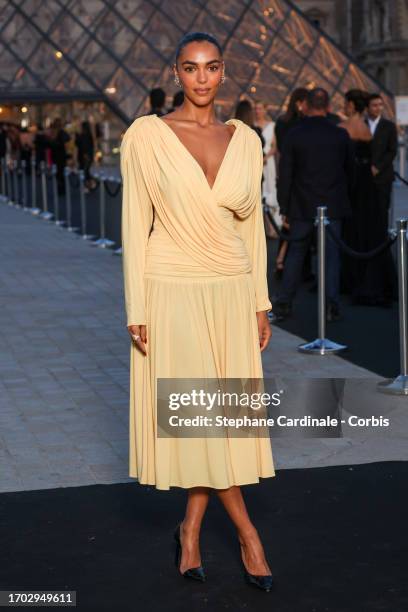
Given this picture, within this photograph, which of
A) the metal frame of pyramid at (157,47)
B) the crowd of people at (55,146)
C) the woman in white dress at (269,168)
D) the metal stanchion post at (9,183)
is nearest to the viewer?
the woman in white dress at (269,168)

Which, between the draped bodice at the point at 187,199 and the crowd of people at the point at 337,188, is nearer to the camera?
the draped bodice at the point at 187,199

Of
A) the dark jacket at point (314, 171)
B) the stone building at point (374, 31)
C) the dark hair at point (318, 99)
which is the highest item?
the stone building at point (374, 31)

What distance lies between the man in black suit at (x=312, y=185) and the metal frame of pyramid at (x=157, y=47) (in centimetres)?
2535

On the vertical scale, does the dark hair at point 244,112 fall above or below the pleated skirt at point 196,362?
above

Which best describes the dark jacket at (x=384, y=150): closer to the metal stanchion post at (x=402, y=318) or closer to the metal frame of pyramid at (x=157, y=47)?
the metal stanchion post at (x=402, y=318)

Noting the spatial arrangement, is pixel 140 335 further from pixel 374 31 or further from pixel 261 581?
pixel 374 31

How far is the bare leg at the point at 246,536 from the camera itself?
3.85 m

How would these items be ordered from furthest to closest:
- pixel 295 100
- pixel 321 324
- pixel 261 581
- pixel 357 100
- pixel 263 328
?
pixel 295 100, pixel 357 100, pixel 321 324, pixel 263 328, pixel 261 581

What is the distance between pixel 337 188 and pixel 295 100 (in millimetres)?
2050

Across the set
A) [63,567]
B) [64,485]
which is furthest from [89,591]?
[64,485]

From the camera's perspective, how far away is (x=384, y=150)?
981cm

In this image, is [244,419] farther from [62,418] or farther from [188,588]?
[62,418]

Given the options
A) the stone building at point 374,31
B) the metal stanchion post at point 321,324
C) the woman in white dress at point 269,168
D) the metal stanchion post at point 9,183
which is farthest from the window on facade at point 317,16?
the metal stanchion post at point 321,324

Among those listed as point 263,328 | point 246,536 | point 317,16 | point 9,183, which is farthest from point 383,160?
point 317,16
